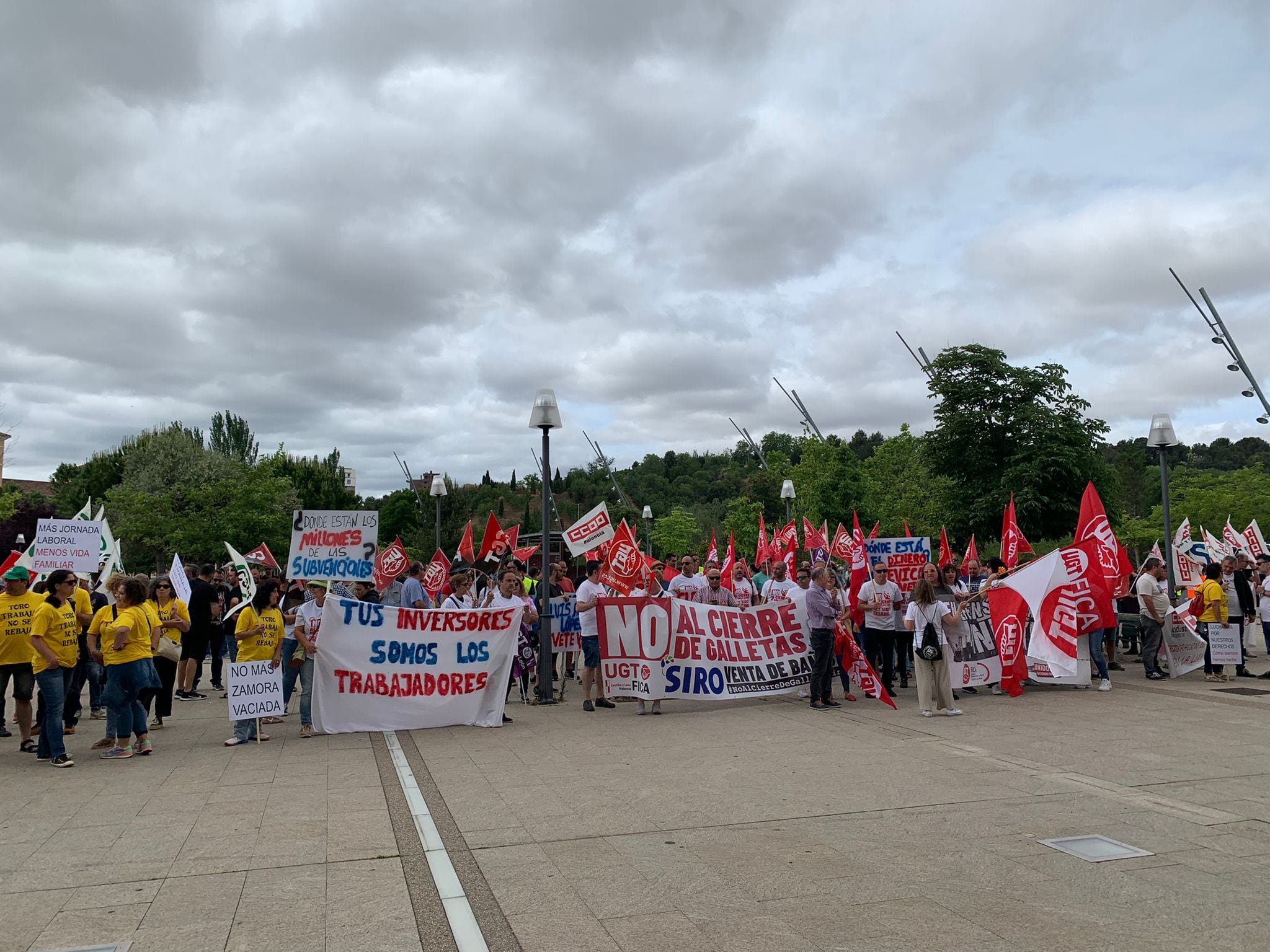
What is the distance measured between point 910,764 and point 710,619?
476 cm

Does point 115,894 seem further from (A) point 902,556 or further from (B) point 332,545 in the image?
(A) point 902,556

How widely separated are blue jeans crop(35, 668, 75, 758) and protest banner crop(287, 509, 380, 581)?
478 cm

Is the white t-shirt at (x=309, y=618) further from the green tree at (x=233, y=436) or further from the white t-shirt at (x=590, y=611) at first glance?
the green tree at (x=233, y=436)

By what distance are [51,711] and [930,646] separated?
951 cm

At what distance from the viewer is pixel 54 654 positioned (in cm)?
962

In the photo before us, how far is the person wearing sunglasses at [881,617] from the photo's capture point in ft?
45.4

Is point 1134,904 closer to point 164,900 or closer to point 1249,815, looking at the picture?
point 1249,815

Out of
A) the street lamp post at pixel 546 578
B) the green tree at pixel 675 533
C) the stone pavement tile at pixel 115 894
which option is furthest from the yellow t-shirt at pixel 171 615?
the green tree at pixel 675 533

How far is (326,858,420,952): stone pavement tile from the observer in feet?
15.0

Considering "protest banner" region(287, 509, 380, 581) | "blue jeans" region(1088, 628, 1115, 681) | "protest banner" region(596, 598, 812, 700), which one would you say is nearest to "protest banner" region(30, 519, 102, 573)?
"protest banner" region(287, 509, 380, 581)

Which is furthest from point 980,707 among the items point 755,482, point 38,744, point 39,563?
point 755,482

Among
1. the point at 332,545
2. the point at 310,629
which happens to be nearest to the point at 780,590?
the point at 332,545

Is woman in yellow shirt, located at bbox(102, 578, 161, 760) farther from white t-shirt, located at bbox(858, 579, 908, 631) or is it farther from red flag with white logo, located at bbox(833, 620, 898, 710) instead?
white t-shirt, located at bbox(858, 579, 908, 631)

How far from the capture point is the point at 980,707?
12359 mm
